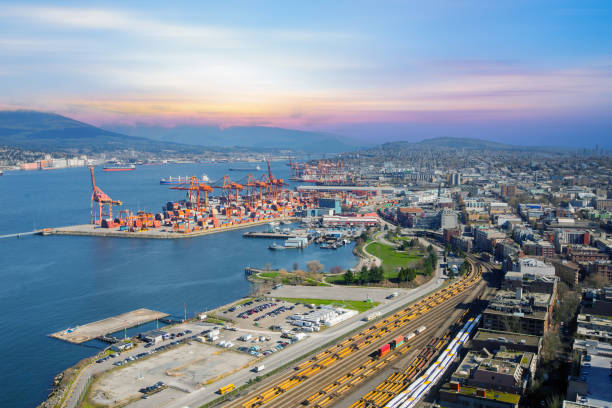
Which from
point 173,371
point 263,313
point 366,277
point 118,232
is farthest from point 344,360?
point 118,232

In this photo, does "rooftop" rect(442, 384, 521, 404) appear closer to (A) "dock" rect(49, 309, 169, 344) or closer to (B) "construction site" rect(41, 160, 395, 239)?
(A) "dock" rect(49, 309, 169, 344)

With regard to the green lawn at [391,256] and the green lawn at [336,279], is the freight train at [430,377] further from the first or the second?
the green lawn at [391,256]

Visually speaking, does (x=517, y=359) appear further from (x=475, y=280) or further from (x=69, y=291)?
(x=69, y=291)

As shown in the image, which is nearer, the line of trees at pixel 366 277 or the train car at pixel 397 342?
the train car at pixel 397 342

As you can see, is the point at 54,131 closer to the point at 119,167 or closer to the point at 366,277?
the point at 119,167

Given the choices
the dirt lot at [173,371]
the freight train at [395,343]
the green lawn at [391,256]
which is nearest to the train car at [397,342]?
the freight train at [395,343]

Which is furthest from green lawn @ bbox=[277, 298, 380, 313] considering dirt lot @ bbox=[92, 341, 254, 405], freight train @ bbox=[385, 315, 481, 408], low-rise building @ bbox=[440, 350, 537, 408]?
low-rise building @ bbox=[440, 350, 537, 408]
